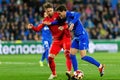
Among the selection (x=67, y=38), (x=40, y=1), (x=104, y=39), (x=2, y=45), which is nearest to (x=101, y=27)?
(x=104, y=39)

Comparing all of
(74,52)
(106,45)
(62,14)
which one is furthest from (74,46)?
(106,45)

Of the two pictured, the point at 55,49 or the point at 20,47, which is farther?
the point at 20,47

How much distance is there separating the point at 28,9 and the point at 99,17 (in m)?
5.68

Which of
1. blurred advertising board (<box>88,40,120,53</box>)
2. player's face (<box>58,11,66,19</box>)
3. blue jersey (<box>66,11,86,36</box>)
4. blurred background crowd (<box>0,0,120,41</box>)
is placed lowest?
blurred advertising board (<box>88,40,120,53</box>)

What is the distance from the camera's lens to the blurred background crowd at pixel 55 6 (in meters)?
35.7

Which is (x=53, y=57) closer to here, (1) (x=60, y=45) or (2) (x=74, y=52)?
(1) (x=60, y=45)

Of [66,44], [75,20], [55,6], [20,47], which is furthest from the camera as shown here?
[55,6]

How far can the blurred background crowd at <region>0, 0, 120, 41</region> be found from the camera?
1404 inches

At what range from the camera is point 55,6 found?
38.2 metres

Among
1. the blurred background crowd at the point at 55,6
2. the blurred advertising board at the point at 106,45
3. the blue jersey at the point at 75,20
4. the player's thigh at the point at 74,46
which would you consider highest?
the blue jersey at the point at 75,20

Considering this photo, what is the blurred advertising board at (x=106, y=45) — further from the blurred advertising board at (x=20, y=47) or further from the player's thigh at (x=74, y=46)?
the player's thigh at (x=74, y=46)

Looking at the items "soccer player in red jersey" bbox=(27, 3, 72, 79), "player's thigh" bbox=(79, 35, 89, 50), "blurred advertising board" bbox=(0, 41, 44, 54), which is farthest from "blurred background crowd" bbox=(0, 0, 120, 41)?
"player's thigh" bbox=(79, 35, 89, 50)

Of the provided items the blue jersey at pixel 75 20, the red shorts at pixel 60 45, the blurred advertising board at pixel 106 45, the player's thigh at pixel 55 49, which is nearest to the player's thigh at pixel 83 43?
the blue jersey at pixel 75 20

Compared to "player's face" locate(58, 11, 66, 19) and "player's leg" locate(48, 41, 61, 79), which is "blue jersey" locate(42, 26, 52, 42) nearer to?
"player's leg" locate(48, 41, 61, 79)
